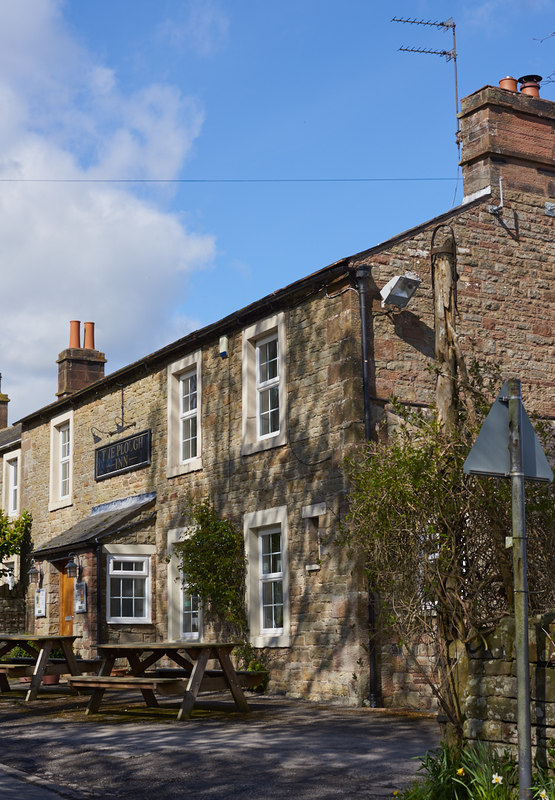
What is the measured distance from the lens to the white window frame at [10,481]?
84.1 feet

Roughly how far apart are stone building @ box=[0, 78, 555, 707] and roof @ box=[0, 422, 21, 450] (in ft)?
21.4

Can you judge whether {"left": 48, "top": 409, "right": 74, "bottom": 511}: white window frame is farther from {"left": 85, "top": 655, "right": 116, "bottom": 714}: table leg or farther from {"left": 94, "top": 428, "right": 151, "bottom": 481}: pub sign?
{"left": 85, "top": 655, "right": 116, "bottom": 714}: table leg

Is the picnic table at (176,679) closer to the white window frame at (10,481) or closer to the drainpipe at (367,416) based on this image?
the drainpipe at (367,416)

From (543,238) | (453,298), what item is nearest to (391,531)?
(453,298)

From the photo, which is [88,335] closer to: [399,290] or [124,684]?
[399,290]

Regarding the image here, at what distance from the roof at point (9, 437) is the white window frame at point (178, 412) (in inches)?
329

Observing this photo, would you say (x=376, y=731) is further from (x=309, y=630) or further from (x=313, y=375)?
(x=313, y=375)


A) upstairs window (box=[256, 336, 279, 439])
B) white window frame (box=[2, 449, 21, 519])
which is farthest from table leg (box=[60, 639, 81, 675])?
white window frame (box=[2, 449, 21, 519])

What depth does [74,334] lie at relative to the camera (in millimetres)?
24734

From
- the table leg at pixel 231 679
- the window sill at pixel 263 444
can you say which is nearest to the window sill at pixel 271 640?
the table leg at pixel 231 679

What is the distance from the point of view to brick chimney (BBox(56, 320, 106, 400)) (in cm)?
2439

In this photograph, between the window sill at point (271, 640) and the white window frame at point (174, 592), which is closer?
the window sill at point (271, 640)

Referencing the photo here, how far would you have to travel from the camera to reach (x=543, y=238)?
15773 mm

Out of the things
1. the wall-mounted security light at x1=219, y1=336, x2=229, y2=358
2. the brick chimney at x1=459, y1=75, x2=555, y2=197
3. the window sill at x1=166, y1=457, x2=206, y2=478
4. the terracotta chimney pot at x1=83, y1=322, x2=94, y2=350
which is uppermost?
the brick chimney at x1=459, y1=75, x2=555, y2=197
